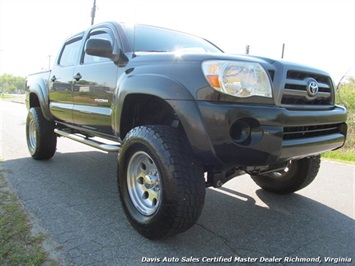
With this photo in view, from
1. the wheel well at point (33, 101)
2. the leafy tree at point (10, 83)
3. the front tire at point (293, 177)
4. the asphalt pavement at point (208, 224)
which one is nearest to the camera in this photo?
the asphalt pavement at point (208, 224)

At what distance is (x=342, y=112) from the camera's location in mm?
2691

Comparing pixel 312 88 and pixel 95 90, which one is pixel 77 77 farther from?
pixel 312 88

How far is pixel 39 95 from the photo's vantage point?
4.97 metres

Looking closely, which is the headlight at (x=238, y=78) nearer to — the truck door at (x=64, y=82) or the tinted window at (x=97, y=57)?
the tinted window at (x=97, y=57)

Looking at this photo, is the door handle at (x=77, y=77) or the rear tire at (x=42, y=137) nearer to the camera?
the door handle at (x=77, y=77)

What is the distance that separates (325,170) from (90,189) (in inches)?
151

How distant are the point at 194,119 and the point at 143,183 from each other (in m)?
0.89

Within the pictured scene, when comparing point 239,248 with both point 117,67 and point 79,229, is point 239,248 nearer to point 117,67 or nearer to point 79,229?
point 79,229

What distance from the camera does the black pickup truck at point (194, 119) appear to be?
2.09 m

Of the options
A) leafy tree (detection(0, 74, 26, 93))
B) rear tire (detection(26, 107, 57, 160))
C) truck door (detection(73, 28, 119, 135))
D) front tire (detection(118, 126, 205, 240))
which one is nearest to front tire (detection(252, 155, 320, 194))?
front tire (detection(118, 126, 205, 240))

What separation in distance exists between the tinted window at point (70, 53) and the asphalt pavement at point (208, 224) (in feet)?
5.44

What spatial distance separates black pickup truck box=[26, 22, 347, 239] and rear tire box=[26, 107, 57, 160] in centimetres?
200

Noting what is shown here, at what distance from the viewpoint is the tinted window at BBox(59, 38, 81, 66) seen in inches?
170

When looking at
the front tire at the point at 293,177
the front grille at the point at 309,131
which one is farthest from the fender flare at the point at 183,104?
the front tire at the point at 293,177
